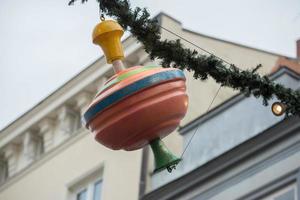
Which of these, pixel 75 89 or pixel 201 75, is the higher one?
pixel 75 89

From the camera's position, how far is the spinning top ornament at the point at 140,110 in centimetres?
589

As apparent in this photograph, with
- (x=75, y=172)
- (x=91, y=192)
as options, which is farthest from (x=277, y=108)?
(x=75, y=172)

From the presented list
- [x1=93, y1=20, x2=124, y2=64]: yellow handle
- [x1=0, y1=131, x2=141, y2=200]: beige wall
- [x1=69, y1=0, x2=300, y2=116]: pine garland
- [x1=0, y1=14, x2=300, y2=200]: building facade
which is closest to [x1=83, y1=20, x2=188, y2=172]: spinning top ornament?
[x1=93, y1=20, x2=124, y2=64]: yellow handle

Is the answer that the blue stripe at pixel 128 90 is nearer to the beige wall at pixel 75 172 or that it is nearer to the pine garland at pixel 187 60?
the pine garland at pixel 187 60

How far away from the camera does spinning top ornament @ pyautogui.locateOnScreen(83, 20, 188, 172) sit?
5.89 metres

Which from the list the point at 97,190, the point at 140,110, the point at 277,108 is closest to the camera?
the point at 140,110

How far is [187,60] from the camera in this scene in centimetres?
668

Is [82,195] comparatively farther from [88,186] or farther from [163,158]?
[163,158]

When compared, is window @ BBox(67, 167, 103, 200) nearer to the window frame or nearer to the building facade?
the building facade

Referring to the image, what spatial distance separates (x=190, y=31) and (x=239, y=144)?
4998 mm

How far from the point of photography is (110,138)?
5.99 metres

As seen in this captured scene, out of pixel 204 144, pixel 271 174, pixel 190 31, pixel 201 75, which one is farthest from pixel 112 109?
pixel 190 31

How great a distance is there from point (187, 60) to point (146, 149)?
10.9m

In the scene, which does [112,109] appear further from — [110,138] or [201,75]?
[201,75]
